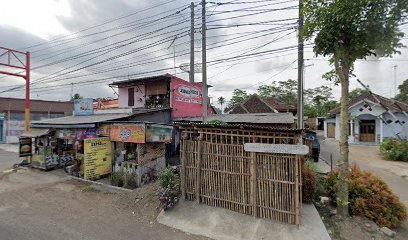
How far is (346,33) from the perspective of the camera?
5.60 metres

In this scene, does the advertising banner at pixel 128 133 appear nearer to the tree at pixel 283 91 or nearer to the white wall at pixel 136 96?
the white wall at pixel 136 96

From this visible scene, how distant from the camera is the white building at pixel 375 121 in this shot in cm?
2058

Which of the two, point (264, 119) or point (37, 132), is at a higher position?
point (264, 119)

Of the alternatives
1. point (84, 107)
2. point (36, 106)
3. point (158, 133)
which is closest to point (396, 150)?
point (158, 133)

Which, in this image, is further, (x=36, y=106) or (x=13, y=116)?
(x=36, y=106)

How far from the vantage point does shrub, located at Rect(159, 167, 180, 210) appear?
6.63m

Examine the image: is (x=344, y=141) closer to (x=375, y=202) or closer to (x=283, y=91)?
(x=375, y=202)

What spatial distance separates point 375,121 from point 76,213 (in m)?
27.0

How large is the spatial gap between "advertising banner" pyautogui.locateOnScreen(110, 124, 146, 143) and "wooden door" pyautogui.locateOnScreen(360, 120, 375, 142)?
24.3 meters

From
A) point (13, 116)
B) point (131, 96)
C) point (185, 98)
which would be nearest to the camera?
point (185, 98)

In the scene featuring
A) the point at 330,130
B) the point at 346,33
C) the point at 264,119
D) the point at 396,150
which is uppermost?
the point at 346,33

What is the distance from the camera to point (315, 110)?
136ft

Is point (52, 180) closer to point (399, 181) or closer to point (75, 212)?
point (75, 212)

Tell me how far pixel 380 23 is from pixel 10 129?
33.0 meters
